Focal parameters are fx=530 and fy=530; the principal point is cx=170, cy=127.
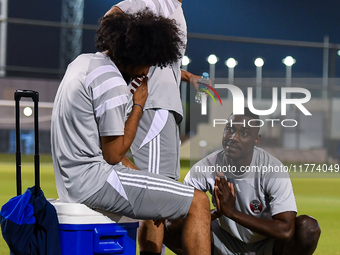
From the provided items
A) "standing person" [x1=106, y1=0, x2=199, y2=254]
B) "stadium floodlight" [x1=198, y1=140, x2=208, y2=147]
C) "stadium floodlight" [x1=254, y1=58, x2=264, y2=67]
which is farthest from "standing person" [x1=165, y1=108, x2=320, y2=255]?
"stadium floodlight" [x1=254, y1=58, x2=264, y2=67]

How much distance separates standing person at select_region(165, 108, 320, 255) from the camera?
2434 mm

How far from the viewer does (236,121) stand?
284cm

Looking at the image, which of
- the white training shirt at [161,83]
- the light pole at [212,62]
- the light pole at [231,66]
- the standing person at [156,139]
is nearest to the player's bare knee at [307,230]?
the standing person at [156,139]

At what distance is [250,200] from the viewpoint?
266 cm

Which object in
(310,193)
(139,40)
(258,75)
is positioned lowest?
(310,193)

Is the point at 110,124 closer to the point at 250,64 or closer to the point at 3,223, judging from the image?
the point at 3,223

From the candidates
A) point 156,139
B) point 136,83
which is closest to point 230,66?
point 156,139

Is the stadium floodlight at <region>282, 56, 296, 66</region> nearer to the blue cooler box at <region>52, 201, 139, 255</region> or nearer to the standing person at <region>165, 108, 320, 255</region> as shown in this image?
the standing person at <region>165, 108, 320, 255</region>

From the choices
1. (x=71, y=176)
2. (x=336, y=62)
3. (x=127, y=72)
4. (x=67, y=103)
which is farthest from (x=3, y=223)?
(x=336, y=62)

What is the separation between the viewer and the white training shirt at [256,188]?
2.54m

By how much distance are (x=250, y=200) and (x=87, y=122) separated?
A: 1.10 m

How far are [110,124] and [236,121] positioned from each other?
1128 mm

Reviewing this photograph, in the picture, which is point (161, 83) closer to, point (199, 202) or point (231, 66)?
point (199, 202)

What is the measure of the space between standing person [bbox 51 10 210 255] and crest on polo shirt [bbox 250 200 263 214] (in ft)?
2.44
